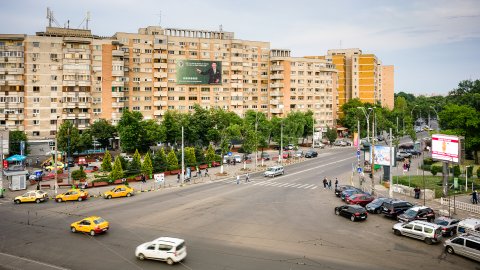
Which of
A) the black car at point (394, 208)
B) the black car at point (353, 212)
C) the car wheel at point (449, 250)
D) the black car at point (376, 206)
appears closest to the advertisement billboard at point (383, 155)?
the black car at point (376, 206)

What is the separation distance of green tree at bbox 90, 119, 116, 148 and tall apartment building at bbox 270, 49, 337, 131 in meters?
51.6

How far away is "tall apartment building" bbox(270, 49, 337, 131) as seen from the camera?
393 feet

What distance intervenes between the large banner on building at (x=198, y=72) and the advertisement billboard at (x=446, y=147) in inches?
2865

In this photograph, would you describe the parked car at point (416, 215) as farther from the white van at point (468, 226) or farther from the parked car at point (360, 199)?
the parked car at point (360, 199)

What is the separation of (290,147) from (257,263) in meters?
78.9

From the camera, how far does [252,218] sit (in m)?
35.6

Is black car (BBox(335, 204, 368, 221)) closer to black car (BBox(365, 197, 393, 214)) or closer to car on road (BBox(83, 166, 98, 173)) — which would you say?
black car (BBox(365, 197, 393, 214))

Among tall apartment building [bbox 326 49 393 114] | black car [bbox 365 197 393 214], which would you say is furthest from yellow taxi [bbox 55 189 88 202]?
tall apartment building [bbox 326 49 393 114]

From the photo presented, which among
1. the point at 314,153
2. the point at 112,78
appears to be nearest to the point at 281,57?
the point at 314,153

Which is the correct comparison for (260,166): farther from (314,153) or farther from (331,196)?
(331,196)

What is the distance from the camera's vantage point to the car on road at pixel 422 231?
1136 inches

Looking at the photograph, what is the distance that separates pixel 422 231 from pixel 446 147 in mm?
17257

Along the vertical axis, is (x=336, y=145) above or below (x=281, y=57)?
below

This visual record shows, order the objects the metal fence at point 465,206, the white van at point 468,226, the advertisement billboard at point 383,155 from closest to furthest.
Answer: the white van at point 468,226, the metal fence at point 465,206, the advertisement billboard at point 383,155
